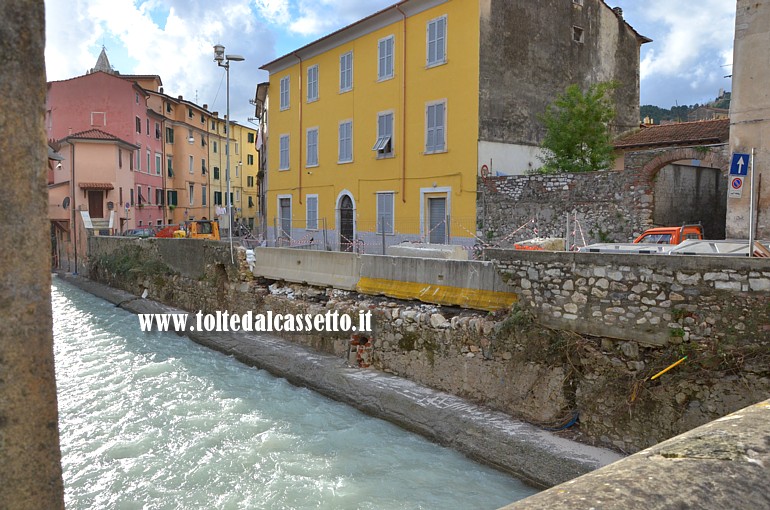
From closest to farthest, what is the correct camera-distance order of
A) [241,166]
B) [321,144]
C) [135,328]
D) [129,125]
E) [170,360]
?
[170,360] < [135,328] < [321,144] < [129,125] < [241,166]

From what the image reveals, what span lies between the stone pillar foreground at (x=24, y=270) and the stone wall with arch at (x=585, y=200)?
12596 mm

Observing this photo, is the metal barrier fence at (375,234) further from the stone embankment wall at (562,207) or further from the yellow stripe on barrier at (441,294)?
the yellow stripe on barrier at (441,294)

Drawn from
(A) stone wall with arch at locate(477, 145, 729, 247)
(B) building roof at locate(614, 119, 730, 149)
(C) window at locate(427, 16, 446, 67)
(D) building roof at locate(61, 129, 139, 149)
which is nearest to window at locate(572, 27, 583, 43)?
(B) building roof at locate(614, 119, 730, 149)

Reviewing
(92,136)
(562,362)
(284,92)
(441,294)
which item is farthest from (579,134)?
(92,136)

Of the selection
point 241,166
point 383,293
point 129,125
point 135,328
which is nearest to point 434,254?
point 383,293

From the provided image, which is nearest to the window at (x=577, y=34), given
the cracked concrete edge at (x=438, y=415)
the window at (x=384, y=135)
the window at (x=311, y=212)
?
the window at (x=384, y=135)

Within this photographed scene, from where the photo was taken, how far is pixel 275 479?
25.6ft

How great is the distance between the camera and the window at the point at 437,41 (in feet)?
64.7

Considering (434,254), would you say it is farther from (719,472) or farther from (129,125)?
(129,125)

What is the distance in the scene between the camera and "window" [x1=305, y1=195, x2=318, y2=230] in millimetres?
26062

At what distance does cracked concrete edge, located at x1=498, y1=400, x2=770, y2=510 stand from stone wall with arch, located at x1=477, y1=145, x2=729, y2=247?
37.9 feet

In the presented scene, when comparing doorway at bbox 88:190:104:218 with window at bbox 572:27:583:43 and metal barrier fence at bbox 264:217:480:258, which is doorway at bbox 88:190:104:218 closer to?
metal barrier fence at bbox 264:217:480:258

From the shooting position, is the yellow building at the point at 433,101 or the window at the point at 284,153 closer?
the yellow building at the point at 433,101

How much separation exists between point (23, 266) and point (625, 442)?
7317mm
